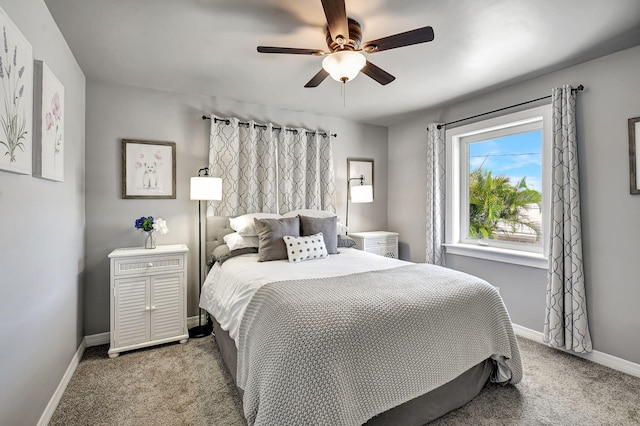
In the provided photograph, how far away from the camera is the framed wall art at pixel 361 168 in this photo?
14.2 feet

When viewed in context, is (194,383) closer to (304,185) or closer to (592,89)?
(304,185)

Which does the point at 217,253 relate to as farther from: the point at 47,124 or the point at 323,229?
the point at 47,124

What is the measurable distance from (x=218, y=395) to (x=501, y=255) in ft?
9.51

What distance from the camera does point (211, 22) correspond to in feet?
6.55

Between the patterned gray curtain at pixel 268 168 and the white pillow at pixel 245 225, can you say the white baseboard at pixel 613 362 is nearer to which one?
the patterned gray curtain at pixel 268 168

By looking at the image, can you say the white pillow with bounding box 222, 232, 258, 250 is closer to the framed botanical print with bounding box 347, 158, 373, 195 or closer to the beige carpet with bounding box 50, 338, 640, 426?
the beige carpet with bounding box 50, 338, 640, 426

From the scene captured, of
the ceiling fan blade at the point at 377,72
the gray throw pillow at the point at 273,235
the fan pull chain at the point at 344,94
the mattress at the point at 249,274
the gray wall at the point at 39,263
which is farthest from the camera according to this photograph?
the fan pull chain at the point at 344,94

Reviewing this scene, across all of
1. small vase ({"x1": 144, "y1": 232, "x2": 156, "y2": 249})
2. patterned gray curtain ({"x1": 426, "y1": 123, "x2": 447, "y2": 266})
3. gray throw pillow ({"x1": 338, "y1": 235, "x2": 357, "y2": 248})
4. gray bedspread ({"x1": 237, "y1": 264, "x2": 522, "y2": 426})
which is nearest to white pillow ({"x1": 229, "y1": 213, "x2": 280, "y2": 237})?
small vase ({"x1": 144, "y1": 232, "x2": 156, "y2": 249})

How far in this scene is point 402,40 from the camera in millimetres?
1810

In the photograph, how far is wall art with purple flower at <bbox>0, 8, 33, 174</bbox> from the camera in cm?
129

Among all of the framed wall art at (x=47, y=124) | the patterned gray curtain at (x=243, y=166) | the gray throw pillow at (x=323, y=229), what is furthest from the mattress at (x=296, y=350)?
the framed wall art at (x=47, y=124)

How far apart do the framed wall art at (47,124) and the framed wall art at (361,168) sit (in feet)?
10.3

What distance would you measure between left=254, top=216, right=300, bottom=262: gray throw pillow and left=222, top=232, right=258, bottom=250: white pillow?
0.15 m

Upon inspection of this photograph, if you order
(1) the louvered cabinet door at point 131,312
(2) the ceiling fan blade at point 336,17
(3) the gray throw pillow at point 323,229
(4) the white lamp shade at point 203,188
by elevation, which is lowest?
(1) the louvered cabinet door at point 131,312
